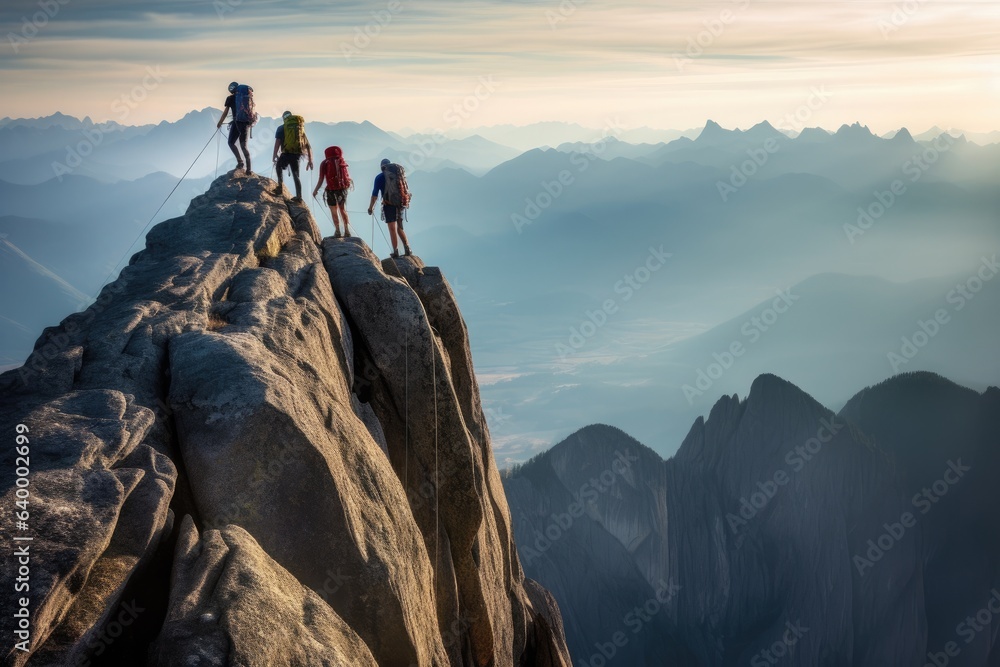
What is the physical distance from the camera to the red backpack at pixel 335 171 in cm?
2303

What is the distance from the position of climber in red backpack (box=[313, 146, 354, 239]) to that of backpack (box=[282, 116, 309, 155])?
2.80 feet

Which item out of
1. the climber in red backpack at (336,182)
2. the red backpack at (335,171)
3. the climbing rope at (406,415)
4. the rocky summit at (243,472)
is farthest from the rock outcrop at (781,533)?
the rocky summit at (243,472)

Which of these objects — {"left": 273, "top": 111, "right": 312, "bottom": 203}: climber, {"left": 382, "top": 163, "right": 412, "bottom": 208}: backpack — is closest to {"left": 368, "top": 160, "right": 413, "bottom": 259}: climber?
{"left": 382, "top": 163, "right": 412, "bottom": 208}: backpack

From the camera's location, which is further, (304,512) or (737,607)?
(737,607)

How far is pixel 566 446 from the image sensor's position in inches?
3425

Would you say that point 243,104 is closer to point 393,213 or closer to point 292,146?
point 292,146

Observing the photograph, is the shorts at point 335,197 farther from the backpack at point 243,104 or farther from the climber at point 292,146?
the backpack at point 243,104

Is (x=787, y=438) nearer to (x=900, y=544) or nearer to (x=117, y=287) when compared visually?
(x=900, y=544)

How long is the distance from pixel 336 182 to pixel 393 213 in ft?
6.36

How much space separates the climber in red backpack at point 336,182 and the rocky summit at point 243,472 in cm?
304

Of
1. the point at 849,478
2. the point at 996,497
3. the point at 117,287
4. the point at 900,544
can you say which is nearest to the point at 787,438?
the point at 849,478

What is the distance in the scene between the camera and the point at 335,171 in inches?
908

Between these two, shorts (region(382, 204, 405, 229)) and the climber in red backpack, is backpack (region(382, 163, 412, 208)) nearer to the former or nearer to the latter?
shorts (region(382, 204, 405, 229))

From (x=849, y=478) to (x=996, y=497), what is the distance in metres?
14.6
